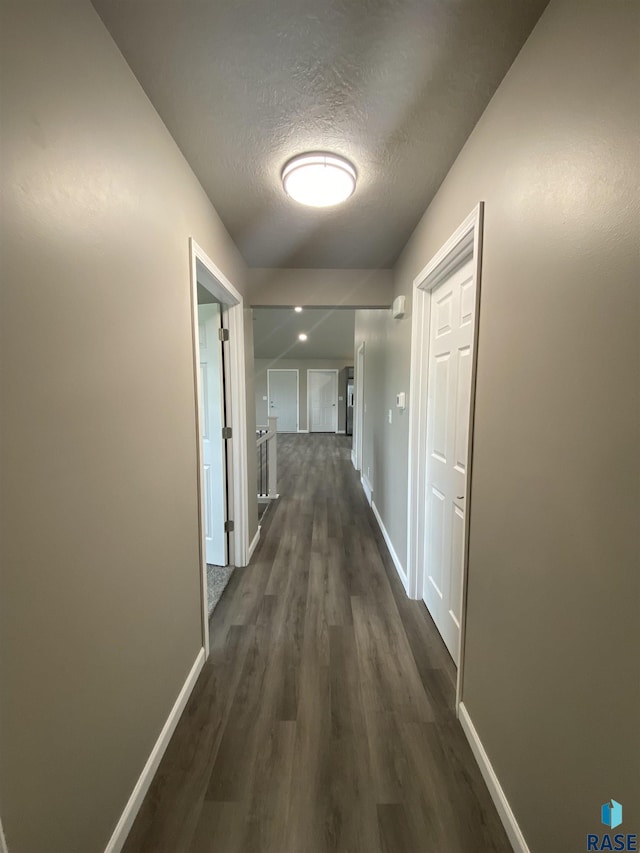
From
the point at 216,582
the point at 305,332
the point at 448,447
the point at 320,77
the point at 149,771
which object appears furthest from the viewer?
the point at 305,332

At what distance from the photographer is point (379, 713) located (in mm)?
1448

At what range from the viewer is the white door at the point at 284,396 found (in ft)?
34.3

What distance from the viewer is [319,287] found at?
9.05 ft

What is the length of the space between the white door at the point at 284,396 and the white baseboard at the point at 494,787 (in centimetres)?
939

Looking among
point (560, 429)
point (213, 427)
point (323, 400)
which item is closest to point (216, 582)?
point (213, 427)

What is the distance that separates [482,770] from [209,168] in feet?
8.72

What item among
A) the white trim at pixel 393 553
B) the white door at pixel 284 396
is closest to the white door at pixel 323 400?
the white door at pixel 284 396

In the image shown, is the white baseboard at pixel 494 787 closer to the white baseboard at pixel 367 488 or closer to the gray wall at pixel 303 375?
the white baseboard at pixel 367 488

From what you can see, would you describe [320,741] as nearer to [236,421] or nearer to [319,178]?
[236,421]

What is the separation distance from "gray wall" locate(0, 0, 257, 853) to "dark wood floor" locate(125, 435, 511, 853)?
238 mm

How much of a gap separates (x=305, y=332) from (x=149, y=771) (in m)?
7.28

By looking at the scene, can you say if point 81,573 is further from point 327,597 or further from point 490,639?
point 327,597

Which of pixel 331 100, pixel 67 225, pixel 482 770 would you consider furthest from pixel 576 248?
pixel 482 770

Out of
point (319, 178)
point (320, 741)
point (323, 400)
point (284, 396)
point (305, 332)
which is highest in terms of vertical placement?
point (305, 332)
